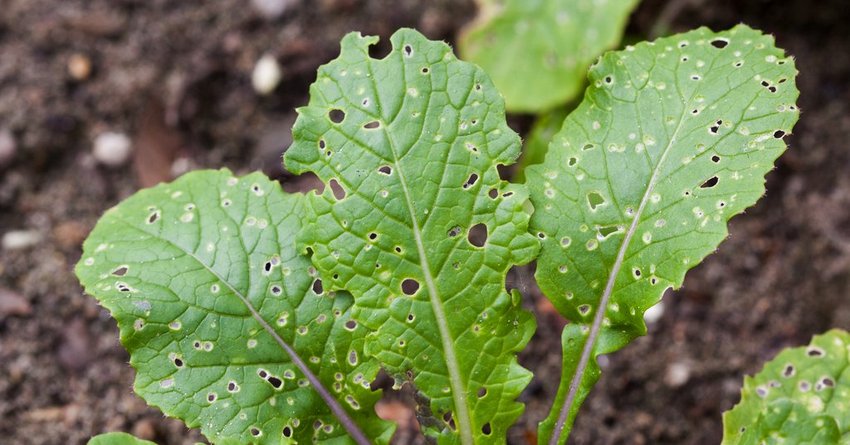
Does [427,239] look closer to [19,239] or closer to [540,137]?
[540,137]

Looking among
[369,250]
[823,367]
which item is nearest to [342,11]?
[369,250]

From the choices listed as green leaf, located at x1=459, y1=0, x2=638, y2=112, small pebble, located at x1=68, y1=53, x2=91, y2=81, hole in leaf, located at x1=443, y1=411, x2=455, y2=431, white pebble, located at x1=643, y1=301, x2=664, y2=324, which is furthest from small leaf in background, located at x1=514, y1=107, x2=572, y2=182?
small pebble, located at x1=68, y1=53, x2=91, y2=81

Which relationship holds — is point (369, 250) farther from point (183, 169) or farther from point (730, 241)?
point (730, 241)

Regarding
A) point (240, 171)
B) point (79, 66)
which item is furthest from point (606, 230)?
point (79, 66)

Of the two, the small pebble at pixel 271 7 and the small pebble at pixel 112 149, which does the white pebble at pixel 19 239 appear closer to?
the small pebble at pixel 112 149

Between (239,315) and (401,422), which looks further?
(401,422)

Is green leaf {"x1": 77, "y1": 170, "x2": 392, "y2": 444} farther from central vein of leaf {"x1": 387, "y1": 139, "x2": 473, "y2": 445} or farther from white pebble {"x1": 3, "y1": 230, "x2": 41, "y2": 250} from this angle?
white pebble {"x1": 3, "y1": 230, "x2": 41, "y2": 250}
